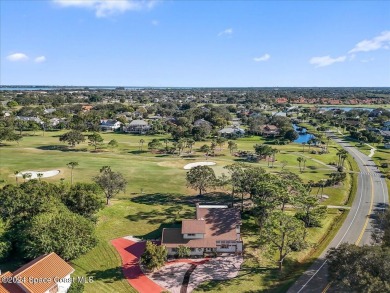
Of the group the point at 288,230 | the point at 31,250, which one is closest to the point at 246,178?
the point at 288,230

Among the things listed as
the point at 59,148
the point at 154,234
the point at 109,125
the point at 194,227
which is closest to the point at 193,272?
the point at 194,227

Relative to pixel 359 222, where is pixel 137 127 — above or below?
above

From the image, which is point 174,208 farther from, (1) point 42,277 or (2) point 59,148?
(2) point 59,148

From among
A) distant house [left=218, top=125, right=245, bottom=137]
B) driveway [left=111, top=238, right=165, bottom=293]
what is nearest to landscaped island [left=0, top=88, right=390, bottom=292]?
driveway [left=111, top=238, right=165, bottom=293]

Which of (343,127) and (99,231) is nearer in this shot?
(99,231)

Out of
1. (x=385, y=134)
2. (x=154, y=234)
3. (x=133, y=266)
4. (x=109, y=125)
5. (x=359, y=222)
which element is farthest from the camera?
(x=109, y=125)

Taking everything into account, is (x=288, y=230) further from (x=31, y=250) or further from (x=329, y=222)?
(x=31, y=250)

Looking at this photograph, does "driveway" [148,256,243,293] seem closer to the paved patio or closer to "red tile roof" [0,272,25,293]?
the paved patio
